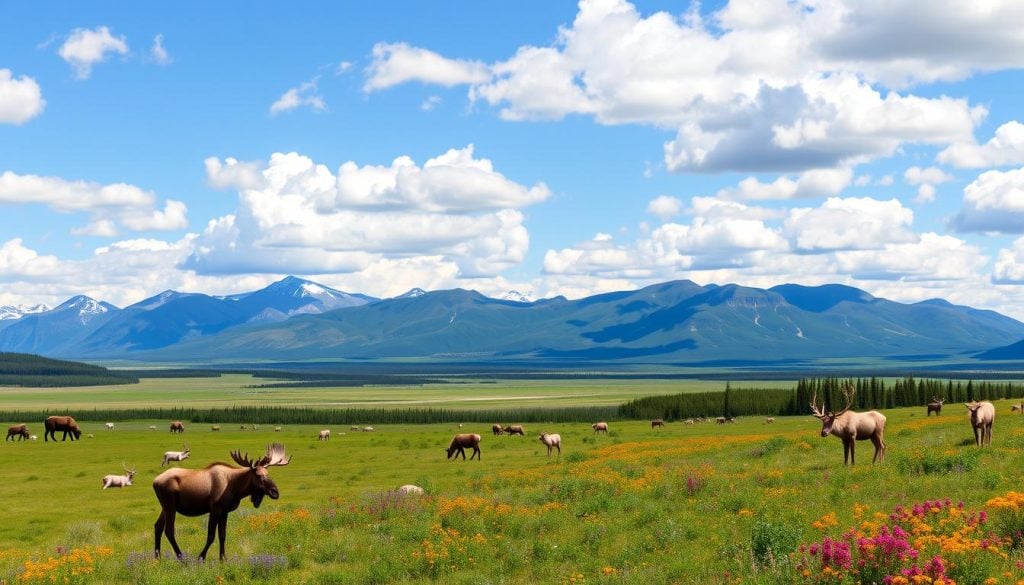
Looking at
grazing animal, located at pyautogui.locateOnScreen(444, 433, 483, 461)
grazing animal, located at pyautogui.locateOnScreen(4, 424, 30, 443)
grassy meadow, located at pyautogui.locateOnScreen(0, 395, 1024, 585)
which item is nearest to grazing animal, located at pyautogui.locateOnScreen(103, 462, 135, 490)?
grassy meadow, located at pyautogui.locateOnScreen(0, 395, 1024, 585)

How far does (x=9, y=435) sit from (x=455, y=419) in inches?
2912

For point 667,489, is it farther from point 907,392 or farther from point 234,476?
point 907,392

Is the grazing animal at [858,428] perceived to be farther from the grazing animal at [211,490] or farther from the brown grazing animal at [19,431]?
the brown grazing animal at [19,431]

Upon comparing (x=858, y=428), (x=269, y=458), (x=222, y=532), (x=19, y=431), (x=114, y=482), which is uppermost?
(x=269, y=458)

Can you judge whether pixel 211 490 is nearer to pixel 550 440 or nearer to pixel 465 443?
pixel 465 443

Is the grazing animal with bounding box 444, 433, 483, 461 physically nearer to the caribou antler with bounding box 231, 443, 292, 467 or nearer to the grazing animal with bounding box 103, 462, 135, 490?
the grazing animal with bounding box 103, 462, 135, 490

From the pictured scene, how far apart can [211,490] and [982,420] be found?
91.4 ft

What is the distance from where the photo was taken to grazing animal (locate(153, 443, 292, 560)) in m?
21.8

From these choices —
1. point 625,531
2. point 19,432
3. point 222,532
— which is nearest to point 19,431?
point 19,432

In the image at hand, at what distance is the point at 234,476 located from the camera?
22.1 meters

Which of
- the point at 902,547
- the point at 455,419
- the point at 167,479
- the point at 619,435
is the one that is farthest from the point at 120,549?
the point at 455,419

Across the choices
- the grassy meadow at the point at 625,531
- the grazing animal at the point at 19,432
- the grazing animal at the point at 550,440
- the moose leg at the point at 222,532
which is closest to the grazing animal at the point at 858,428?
the grassy meadow at the point at 625,531

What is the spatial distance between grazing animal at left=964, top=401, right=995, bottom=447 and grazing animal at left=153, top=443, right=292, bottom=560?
1018 inches

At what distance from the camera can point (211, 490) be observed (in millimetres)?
21891
